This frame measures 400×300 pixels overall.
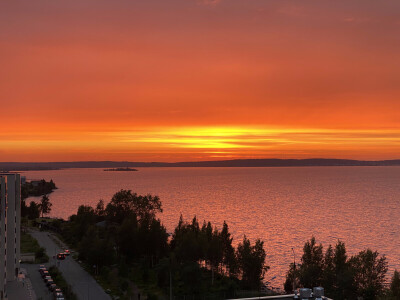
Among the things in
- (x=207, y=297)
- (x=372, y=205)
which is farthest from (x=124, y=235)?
(x=372, y=205)

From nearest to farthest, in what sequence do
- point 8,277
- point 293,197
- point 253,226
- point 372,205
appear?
1. point 8,277
2. point 253,226
3. point 372,205
4. point 293,197

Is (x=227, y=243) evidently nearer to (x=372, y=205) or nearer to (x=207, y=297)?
(x=207, y=297)

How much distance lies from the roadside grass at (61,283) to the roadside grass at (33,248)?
7.69 m

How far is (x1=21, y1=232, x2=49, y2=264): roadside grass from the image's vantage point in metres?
66.1

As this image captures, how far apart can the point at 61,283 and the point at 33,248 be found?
2405cm

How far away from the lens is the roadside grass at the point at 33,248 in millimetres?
66125

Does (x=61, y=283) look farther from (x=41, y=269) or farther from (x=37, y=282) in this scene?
(x=41, y=269)

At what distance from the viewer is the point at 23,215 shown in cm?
11881

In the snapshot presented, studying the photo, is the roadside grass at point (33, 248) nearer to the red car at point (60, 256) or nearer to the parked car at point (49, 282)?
the red car at point (60, 256)

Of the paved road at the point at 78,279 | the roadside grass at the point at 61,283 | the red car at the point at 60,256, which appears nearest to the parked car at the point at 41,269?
the roadside grass at the point at 61,283

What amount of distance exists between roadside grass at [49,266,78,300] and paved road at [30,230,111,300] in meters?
0.80

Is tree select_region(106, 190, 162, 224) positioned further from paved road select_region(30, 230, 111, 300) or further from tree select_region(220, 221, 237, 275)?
tree select_region(220, 221, 237, 275)

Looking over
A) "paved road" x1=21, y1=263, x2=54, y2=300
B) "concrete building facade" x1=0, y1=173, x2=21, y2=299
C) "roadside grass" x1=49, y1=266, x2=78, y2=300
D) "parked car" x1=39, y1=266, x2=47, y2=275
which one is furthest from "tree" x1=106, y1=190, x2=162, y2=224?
"concrete building facade" x1=0, y1=173, x2=21, y2=299

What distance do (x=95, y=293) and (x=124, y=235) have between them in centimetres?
1778
